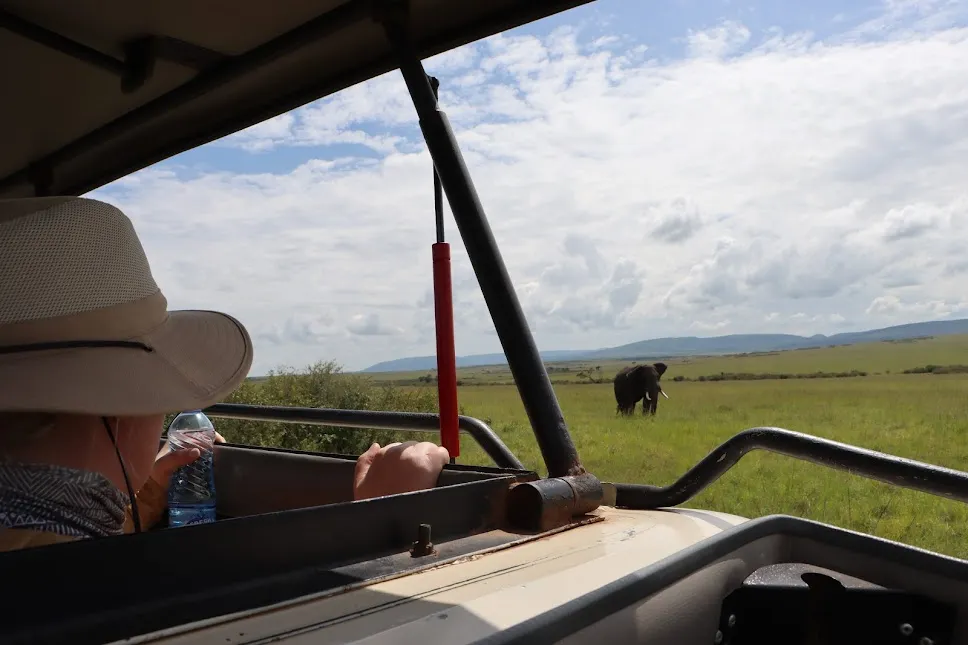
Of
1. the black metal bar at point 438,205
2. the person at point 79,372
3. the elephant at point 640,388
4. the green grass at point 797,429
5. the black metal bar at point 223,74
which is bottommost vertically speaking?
the green grass at point 797,429

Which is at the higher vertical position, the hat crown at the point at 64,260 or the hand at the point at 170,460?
the hat crown at the point at 64,260

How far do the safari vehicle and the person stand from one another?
0.58 ft

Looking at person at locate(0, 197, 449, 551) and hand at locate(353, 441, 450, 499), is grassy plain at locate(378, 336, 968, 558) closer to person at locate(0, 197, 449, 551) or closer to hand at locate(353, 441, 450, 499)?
hand at locate(353, 441, 450, 499)

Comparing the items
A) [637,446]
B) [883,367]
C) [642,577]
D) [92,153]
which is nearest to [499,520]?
[642,577]

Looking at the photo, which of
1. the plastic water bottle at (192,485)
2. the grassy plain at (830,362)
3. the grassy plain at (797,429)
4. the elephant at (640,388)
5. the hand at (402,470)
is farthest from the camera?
the grassy plain at (830,362)

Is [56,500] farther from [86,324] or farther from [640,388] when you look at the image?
[640,388]

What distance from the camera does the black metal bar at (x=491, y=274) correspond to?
1970 millimetres

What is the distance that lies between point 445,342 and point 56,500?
1163mm

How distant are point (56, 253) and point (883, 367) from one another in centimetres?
5924

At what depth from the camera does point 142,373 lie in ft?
4.34

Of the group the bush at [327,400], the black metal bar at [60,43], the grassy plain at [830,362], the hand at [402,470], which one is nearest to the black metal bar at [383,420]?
the hand at [402,470]

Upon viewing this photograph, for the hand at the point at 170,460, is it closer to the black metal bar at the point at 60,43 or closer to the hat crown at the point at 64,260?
the black metal bar at the point at 60,43

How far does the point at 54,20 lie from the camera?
92.7 inches

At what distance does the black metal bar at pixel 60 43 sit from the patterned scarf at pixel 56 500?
1.65 metres
